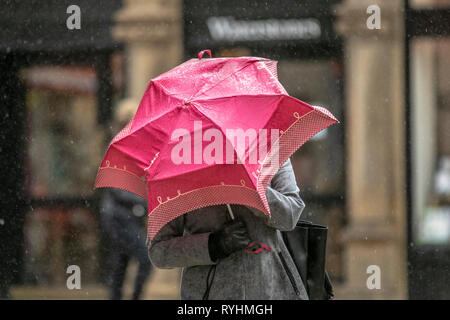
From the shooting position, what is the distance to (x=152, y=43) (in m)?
7.73

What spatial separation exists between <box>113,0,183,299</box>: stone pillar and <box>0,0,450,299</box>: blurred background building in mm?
11

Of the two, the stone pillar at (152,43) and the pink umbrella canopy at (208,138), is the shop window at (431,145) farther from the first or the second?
the pink umbrella canopy at (208,138)

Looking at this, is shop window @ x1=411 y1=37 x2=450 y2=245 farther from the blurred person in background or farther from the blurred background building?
the blurred person in background

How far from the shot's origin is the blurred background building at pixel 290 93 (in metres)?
7.57

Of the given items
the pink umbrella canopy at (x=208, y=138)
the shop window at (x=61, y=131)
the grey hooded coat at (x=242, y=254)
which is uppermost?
the shop window at (x=61, y=131)

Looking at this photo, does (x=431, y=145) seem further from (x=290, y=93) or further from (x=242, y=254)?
(x=242, y=254)

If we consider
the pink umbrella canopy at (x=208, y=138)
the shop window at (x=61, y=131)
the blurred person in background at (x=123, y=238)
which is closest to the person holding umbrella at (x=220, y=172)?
the pink umbrella canopy at (x=208, y=138)

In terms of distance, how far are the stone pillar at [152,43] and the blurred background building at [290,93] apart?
1 centimetres

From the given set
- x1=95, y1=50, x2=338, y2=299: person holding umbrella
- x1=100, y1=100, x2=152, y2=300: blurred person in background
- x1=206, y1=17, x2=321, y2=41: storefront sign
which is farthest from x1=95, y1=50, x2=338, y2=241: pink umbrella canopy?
x1=206, y1=17, x2=321, y2=41: storefront sign

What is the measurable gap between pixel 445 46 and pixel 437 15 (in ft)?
1.03

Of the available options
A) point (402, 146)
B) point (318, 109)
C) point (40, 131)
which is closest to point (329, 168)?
point (402, 146)

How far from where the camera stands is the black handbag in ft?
11.9

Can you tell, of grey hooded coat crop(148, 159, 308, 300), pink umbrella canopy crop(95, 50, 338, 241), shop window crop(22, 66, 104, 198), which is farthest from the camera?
shop window crop(22, 66, 104, 198)
